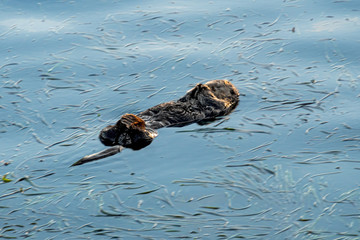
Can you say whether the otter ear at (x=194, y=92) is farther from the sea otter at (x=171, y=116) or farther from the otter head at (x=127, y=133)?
the otter head at (x=127, y=133)

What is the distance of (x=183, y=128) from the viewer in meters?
9.06

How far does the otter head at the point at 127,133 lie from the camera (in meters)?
8.54

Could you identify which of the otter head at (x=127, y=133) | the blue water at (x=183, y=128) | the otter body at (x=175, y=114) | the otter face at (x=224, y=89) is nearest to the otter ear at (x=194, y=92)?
the otter body at (x=175, y=114)

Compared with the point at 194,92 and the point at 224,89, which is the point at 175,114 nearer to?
the point at 194,92

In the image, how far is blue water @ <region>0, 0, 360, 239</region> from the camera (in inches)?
275

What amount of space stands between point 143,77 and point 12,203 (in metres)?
3.83

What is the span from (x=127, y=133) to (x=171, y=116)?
2.63ft

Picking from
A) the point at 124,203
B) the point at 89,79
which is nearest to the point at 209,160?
the point at 124,203

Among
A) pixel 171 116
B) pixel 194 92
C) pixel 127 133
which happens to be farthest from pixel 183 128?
pixel 127 133

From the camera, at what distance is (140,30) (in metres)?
12.5

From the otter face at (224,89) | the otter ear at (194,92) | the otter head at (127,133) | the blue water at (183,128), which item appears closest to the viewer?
the blue water at (183,128)

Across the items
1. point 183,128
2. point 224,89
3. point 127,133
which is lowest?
point 183,128

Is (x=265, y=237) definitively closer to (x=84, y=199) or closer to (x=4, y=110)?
(x=84, y=199)

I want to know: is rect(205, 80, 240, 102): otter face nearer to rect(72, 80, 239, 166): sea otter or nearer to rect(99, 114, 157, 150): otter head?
rect(72, 80, 239, 166): sea otter
